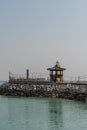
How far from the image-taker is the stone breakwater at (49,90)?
72444 mm

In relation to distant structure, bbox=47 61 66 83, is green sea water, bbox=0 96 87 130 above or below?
below

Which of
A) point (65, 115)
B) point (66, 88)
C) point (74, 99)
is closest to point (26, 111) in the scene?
point (65, 115)

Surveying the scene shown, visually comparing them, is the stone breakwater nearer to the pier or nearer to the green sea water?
the pier

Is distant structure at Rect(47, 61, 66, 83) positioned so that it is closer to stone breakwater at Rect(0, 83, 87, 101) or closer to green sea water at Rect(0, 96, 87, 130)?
stone breakwater at Rect(0, 83, 87, 101)

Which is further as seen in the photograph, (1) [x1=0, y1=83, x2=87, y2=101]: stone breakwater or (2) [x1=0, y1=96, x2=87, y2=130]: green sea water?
(1) [x1=0, y1=83, x2=87, y2=101]: stone breakwater

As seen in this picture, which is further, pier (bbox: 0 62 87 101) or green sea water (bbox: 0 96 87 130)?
pier (bbox: 0 62 87 101)

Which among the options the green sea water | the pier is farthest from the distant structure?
the green sea water

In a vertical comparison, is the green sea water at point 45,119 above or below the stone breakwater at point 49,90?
below

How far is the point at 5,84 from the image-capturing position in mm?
87000

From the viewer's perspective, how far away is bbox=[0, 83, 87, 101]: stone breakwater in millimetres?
72444

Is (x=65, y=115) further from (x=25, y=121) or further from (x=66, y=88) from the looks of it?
(x=66, y=88)

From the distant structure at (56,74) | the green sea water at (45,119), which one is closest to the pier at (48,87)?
the distant structure at (56,74)

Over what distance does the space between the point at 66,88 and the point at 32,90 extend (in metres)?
6.56

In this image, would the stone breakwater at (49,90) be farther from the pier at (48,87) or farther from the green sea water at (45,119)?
the green sea water at (45,119)
